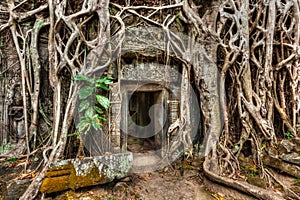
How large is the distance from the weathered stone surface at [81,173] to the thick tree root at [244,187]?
1416mm

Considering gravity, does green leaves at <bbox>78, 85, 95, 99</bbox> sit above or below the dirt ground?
above

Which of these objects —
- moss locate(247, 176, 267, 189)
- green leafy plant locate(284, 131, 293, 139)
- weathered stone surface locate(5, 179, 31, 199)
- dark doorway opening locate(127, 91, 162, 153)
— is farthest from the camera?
dark doorway opening locate(127, 91, 162, 153)

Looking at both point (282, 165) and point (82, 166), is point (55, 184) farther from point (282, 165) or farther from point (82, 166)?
point (282, 165)

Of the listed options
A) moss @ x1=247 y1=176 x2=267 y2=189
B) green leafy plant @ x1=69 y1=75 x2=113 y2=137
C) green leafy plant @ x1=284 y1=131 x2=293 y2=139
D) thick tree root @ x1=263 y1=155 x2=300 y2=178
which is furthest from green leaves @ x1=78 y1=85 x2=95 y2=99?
green leafy plant @ x1=284 y1=131 x2=293 y2=139

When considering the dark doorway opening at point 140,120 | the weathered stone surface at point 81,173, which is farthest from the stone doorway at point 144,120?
the weathered stone surface at point 81,173

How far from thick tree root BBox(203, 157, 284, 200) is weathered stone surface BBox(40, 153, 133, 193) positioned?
55.7 inches

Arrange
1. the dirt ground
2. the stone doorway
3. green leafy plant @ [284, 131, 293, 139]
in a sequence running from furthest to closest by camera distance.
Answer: the stone doorway → green leafy plant @ [284, 131, 293, 139] → the dirt ground

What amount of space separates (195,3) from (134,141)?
13.2 ft

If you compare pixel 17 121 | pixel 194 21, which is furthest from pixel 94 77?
pixel 194 21

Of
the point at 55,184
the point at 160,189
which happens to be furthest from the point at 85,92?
the point at 160,189

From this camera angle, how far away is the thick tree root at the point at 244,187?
88.5 inches

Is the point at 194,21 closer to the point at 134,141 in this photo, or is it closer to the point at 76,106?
the point at 76,106

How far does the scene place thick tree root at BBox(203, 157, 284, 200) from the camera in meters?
2.25

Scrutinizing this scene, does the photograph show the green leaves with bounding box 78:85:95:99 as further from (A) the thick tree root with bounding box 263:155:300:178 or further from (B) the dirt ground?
(A) the thick tree root with bounding box 263:155:300:178
